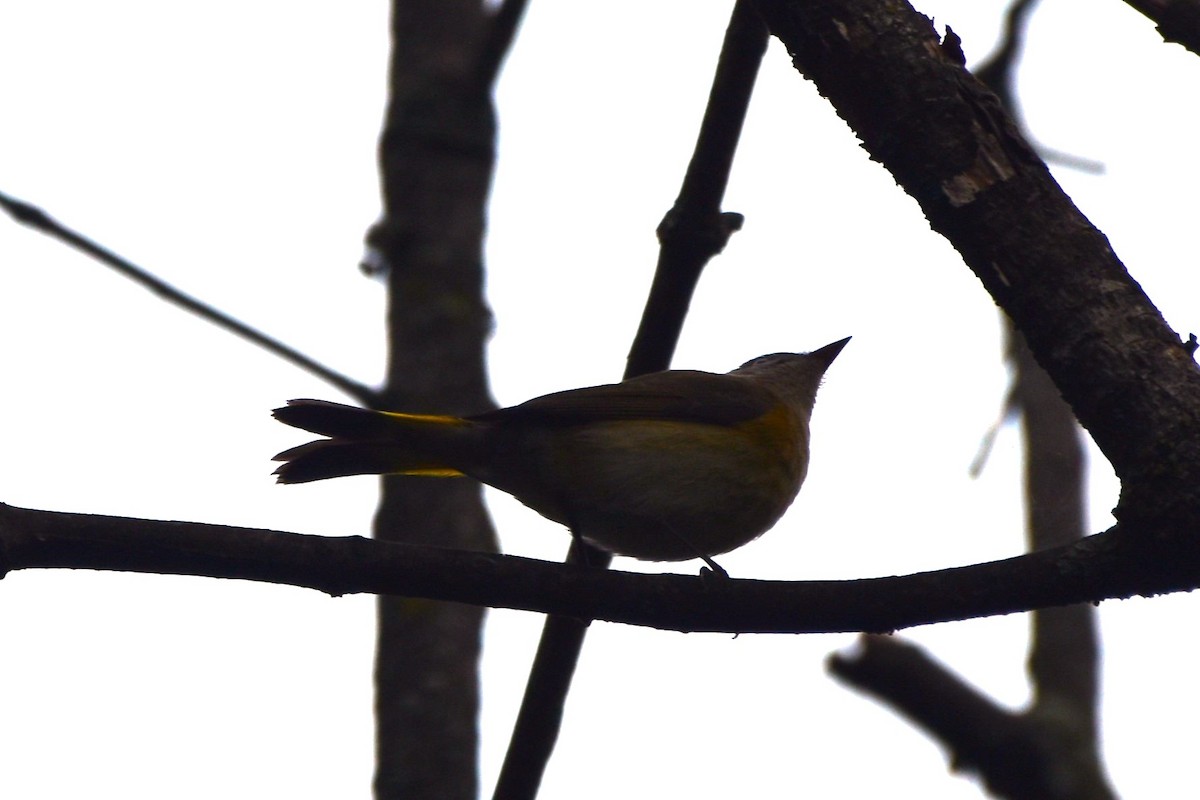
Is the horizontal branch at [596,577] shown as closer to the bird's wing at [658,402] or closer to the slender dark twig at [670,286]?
the slender dark twig at [670,286]

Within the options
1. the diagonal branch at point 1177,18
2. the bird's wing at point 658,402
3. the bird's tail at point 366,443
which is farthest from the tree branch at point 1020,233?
the bird's tail at point 366,443

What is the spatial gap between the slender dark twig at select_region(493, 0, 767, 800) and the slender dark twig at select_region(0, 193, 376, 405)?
157 cm

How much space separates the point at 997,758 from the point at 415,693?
2340 millimetres

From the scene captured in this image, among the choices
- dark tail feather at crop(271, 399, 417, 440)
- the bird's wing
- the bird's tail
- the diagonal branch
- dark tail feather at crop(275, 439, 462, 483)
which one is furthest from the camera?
the bird's wing

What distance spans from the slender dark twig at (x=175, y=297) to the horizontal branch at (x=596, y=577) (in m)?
2.13

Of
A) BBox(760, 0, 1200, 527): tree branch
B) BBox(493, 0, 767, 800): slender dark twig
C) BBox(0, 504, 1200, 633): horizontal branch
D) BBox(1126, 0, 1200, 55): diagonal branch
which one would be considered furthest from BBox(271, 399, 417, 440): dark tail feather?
BBox(1126, 0, 1200, 55): diagonal branch

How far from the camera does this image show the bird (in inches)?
171

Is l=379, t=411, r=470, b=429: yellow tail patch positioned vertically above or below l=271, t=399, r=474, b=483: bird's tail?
above

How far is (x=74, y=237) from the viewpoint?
14.2 ft

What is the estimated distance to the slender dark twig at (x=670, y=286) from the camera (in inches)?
145

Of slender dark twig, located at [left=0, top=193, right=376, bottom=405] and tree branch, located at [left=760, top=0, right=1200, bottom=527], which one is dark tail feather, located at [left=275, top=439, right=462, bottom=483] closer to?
slender dark twig, located at [left=0, top=193, right=376, bottom=405]

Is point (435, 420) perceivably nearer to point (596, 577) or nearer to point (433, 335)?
point (433, 335)

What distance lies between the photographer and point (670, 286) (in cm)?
384

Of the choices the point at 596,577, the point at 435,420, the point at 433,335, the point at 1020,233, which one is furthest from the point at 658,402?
the point at 1020,233
